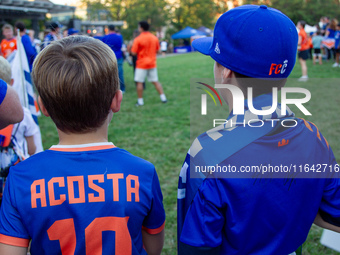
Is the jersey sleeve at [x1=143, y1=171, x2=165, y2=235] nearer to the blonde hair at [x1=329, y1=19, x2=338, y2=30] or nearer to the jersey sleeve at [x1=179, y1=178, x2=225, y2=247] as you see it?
the jersey sleeve at [x1=179, y1=178, x2=225, y2=247]

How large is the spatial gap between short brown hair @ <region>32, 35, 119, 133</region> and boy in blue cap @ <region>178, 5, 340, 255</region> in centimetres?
40

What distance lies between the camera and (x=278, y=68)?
1231 millimetres

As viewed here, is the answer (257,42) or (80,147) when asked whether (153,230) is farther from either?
(257,42)

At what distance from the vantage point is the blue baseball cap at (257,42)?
3.88 feet

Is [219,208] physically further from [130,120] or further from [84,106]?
[130,120]

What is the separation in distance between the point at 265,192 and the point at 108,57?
0.77m

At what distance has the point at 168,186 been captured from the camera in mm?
3672

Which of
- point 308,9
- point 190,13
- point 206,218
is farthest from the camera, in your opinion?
point 190,13

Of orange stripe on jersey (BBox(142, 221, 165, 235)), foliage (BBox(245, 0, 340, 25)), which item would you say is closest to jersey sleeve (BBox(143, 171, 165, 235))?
orange stripe on jersey (BBox(142, 221, 165, 235))

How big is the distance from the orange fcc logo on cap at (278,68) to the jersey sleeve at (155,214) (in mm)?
592

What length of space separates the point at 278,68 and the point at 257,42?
0.14 metres

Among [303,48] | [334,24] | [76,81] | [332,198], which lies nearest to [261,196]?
[332,198]

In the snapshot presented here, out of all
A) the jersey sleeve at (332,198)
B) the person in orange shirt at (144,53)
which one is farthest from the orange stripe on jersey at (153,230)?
the person in orange shirt at (144,53)

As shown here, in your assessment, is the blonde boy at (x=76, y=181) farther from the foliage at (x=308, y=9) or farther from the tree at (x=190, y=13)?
the tree at (x=190, y=13)
